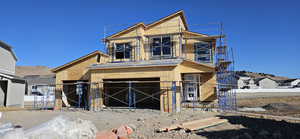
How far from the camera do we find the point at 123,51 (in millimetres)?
20859

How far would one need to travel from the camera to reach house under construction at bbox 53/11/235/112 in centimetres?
1511

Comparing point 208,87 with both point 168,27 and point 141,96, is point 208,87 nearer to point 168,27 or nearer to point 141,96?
point 141,96

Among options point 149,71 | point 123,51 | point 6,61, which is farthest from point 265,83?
point 6,61

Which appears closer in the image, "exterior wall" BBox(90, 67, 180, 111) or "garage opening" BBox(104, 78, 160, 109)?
"exterior wall" BBox(90, 67, 180, 111)

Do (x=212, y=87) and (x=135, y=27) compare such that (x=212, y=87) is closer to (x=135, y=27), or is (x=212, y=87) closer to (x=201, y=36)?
(x=201, y=36)

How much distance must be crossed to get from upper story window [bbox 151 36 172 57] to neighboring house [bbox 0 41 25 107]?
1424 centimetres

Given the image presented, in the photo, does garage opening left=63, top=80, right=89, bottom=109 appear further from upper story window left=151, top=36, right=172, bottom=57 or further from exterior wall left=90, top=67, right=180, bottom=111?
upper story window left=151, top=36, right=172, bottom=57

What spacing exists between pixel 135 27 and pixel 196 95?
883 cm

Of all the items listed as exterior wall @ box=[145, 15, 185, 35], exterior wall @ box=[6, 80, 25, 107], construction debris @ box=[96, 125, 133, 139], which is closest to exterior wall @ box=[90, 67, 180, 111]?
construction debris @ box=[96, 125, 133, 139]

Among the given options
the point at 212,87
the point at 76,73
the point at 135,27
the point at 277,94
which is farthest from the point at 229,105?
the point at 277,94

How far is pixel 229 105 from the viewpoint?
59.7 feet

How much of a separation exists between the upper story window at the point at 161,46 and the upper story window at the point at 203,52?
8.58 feet

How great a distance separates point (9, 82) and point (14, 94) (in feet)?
5.30

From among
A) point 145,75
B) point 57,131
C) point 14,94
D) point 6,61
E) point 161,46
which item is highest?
point 161,46
